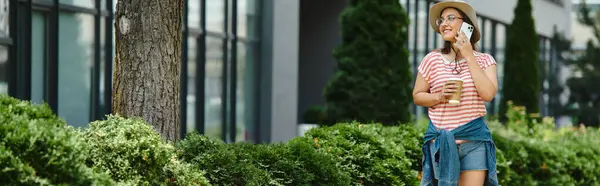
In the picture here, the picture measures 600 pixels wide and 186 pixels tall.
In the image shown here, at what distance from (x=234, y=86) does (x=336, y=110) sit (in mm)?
1887

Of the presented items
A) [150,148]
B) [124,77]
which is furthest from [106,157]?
[124,77]

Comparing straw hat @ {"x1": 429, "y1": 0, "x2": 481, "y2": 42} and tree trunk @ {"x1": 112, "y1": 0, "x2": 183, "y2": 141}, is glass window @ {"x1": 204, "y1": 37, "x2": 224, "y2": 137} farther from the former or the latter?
straw hat @ {"x1": 429, "y1": 0, "x2": 481, "y2": 42}

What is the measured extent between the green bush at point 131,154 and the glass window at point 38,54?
17.6 ft

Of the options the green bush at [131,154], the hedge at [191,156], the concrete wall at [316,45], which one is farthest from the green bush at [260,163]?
the concrete wall at [316,45]

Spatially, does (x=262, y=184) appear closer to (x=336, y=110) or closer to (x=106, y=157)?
(x=106, y=157)

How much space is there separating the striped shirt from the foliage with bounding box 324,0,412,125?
953 cm

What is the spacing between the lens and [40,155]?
4.71m

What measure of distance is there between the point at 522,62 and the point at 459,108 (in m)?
20.1

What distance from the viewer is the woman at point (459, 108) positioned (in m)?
5.67

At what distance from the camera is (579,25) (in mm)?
39500

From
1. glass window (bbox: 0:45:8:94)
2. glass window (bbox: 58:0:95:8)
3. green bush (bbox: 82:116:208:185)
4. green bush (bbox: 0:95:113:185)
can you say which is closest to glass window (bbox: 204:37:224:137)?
glass window (bbox: 58:0:95:8)

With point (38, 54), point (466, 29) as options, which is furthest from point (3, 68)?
point (466, 29)

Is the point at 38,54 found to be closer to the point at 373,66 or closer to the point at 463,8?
the point at 373,66

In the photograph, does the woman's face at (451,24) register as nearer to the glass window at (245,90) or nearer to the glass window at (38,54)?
the glass window at (38,54)
